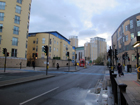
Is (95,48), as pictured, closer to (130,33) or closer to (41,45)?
(130,33)

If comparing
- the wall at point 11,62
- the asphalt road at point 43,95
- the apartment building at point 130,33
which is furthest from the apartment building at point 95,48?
the asphalt road at point 43,95

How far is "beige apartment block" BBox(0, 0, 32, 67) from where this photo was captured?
29422 millimetres

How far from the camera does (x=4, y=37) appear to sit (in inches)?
1155

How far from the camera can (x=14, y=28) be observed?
102ft

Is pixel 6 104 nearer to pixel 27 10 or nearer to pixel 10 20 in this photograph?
pixel 10 20

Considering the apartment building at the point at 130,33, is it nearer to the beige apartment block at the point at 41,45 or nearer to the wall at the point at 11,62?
the beige apartment block at the point at 41,45

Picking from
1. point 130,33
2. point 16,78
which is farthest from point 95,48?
point 16,78

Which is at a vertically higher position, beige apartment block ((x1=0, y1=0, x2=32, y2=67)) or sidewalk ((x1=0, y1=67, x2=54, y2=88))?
beige apartment block ((x1=0, y1=0, x2=32, y2=67))

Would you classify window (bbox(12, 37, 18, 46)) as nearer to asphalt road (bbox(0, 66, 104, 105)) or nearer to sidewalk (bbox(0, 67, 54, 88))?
sidewalk (bbox(0, 67, 54, 88))

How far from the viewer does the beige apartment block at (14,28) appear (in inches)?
1158

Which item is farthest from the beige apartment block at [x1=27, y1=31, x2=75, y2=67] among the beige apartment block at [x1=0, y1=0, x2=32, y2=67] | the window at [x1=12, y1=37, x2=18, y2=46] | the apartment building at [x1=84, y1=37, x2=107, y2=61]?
the apartment building at [x1=84, y1=37, x2=107, y2=61]

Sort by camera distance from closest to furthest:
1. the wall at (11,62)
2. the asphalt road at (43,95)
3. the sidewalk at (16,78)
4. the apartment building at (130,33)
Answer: the asphalt road at (43,95)
the sidewalk at (16,78)
the wall at (11,62)
the apartment building at (130,33)

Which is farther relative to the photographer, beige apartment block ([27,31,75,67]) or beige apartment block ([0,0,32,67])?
beige apartment block ([27,31,75,67])

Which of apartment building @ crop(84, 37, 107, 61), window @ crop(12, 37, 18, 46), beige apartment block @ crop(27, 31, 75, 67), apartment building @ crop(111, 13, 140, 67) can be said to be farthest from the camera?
apartment building @ crop(84, 37, 107, 61)
